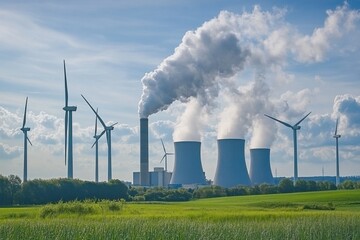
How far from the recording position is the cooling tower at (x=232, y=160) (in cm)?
8756

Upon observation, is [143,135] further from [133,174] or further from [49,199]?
[133,174]

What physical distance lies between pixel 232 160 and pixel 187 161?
680 cm

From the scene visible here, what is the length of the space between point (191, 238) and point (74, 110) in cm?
6508

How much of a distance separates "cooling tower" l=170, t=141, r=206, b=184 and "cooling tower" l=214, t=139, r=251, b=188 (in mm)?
3709

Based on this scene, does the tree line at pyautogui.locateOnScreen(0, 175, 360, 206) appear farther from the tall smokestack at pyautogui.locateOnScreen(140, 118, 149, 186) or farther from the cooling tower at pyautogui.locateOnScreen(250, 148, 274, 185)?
the tall smokestack at pyautogui.locateOnScreen(140, 118, 149, 186)

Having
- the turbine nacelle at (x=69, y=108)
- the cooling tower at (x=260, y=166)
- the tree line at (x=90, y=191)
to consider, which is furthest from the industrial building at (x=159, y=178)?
the turbine nacelle at (x=69, y=108)

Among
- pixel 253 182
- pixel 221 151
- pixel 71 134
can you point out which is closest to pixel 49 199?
pixel 71 134

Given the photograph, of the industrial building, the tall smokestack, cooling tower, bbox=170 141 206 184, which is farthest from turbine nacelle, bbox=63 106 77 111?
the industrial building

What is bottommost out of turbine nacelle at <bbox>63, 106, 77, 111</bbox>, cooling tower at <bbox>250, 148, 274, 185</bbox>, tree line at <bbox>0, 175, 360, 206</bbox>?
tree line at <bbox>0, 175, 360, 206</bbox>

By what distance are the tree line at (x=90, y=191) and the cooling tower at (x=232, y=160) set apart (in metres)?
9.96

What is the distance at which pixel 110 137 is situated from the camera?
339 ft

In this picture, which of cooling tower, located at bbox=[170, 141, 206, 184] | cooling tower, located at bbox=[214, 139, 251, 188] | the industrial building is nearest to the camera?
cooling tower, located at bbox=[170, 141, 206, 184]

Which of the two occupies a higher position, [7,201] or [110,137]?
[110,137]

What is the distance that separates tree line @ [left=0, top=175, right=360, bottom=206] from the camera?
275ft
